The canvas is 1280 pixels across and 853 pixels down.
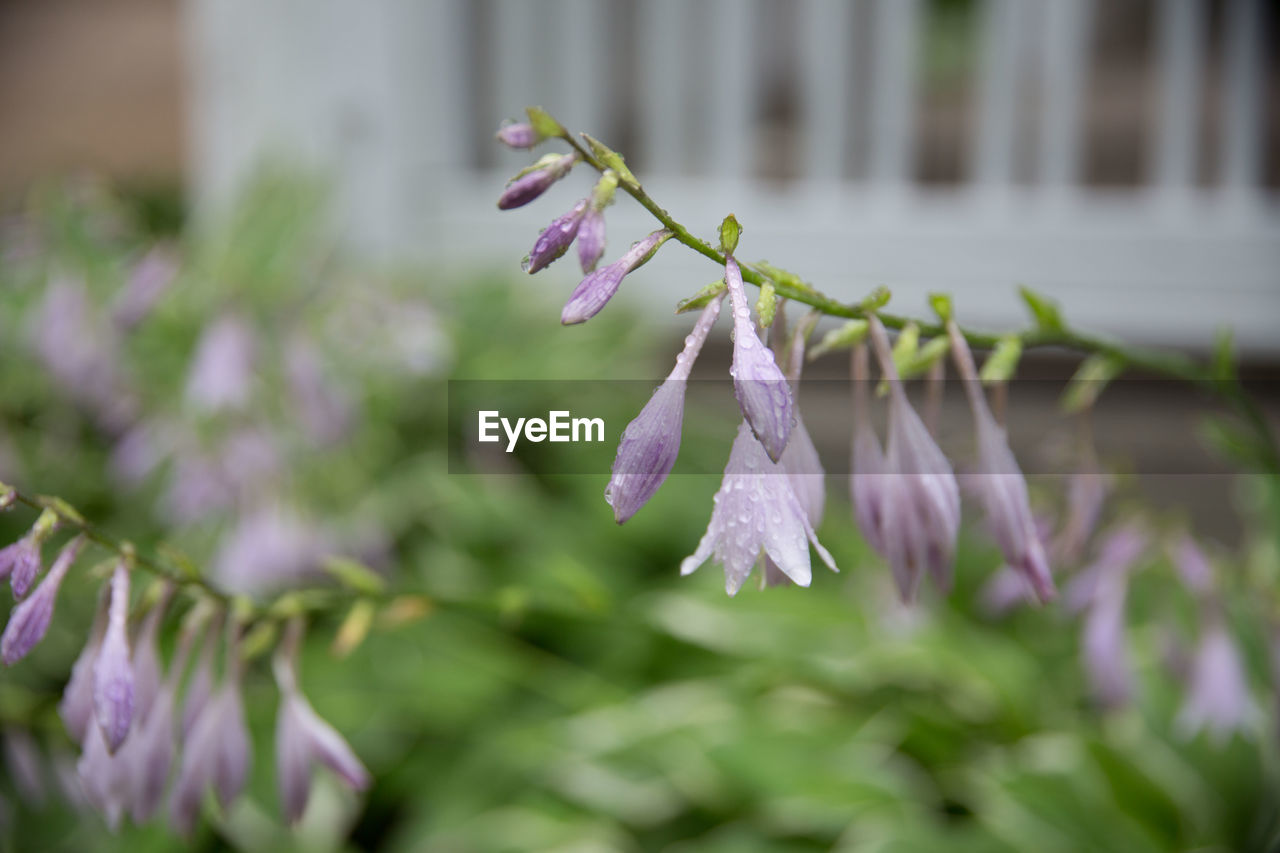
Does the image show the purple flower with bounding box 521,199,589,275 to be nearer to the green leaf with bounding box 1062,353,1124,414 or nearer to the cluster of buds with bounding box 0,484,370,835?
the cluster of buds with bounding box 0,484,370,835

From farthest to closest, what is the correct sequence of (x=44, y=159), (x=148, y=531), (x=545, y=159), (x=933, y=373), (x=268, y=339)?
(x=44, y=159)
(x=148, y=531)
(x=268, y=339)
(x=933, y=373)
(x=545, y=159)

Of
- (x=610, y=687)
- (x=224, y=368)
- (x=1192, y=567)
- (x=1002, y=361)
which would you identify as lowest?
(x=610, y=687)

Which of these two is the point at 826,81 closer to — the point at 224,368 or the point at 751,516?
the point at 224,368

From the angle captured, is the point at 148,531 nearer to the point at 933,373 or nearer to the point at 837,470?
the point at 933,373

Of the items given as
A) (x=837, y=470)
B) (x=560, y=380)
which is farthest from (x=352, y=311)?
(x=837, y=470)

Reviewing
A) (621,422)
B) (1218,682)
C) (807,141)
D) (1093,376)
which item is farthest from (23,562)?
(807,141)

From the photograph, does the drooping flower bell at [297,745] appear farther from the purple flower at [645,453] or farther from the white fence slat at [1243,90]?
the white fence slat at [1243,90]
